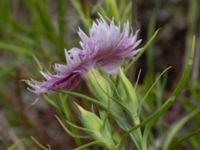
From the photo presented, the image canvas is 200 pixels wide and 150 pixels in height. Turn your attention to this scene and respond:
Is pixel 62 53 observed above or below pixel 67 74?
above

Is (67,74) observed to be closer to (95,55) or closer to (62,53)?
(95,55)

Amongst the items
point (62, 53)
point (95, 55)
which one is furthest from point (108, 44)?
point (62, 53)

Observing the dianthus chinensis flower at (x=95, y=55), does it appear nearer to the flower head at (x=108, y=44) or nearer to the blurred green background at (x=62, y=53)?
the flower head at (x=108, y=44)

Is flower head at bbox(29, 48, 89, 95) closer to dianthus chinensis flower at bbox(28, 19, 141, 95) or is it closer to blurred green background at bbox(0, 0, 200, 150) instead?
dianthus chinensis flower at bbox(28, 19, 141, 95)

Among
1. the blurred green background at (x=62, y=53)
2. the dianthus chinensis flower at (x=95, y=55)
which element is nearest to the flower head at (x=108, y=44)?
the dianthus chinensis flower at (x=95, y=55)

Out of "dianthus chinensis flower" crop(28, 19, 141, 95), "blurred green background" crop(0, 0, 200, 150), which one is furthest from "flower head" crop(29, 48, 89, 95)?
"blurred green background" crop(0, 0, 200, 150)

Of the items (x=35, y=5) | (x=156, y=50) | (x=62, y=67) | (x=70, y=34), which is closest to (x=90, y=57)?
(x=62, y=67)

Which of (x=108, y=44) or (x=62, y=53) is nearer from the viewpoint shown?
(x=108, y=44)
